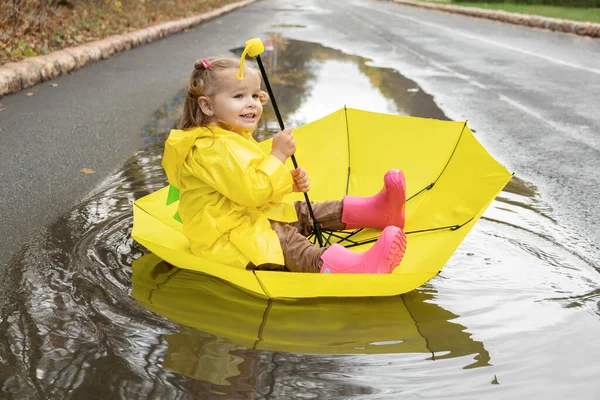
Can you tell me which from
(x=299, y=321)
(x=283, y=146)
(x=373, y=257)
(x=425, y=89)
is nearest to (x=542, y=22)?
(x=425, y=89)

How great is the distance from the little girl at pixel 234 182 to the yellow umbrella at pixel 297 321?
156 mm

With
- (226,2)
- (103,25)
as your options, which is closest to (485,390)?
(103,25)

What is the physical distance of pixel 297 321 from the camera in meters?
2.93

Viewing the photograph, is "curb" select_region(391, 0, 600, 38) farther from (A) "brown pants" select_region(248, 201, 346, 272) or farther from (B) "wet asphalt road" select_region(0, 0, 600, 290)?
(A) "brown pants" select_region(248, 201, 346, 272)

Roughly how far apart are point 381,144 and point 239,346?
1647 millimetres

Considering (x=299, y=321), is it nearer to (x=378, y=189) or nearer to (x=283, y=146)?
(x=283, y=146)

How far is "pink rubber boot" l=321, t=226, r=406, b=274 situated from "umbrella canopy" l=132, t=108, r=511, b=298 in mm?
82

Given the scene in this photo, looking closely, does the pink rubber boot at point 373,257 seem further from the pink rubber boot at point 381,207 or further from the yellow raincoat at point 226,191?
the pink rubber boot at point 381,207

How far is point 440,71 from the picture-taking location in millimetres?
11023

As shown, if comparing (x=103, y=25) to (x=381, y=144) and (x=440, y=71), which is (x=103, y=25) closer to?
(x=440, y=71)

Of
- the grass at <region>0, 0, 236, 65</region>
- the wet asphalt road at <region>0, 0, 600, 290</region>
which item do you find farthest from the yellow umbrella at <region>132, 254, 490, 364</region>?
the grass at <region>0, 0, 236, 65</region>

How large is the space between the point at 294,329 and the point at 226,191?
639 millimetres

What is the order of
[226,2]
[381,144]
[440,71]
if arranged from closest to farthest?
[381,144] → [440,71] → [226,2]

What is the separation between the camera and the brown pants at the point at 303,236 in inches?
125
